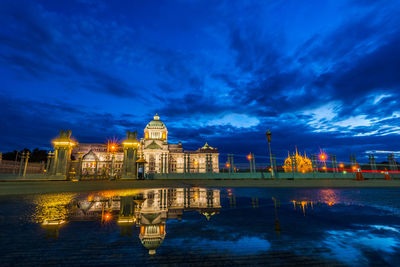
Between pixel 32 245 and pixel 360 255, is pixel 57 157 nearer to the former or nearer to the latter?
pixel 32 245

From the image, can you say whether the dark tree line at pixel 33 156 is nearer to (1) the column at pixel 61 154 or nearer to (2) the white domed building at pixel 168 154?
(2) the white domed building at pixel 168 154

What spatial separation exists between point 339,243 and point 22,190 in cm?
1326

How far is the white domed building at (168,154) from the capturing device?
56312mm

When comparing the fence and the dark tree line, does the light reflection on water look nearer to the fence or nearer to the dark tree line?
the fence

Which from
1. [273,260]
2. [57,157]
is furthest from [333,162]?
[57,157]

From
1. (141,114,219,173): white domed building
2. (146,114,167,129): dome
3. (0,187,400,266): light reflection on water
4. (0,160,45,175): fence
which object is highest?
(146,114,167,129): dome

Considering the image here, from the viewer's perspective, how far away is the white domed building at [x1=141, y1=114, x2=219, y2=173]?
56312 mm

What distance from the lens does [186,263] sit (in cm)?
191

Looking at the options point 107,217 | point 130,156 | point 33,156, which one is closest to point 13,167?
point 130,156

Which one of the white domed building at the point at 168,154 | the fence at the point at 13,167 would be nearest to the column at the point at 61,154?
the fence at the point at 13,167

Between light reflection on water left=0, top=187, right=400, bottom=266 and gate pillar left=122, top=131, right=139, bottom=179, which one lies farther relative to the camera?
gate pillar left=122, top=131, right=139, bottom=179

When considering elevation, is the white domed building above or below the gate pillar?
above

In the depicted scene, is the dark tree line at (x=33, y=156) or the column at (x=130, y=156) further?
the dark tree line at (x=33, y=156)

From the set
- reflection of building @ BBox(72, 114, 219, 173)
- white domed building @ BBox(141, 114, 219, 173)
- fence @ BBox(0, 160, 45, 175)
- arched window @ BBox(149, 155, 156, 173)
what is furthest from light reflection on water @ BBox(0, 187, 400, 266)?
reflection of building @ BBox(72, 114, 219, 173)
